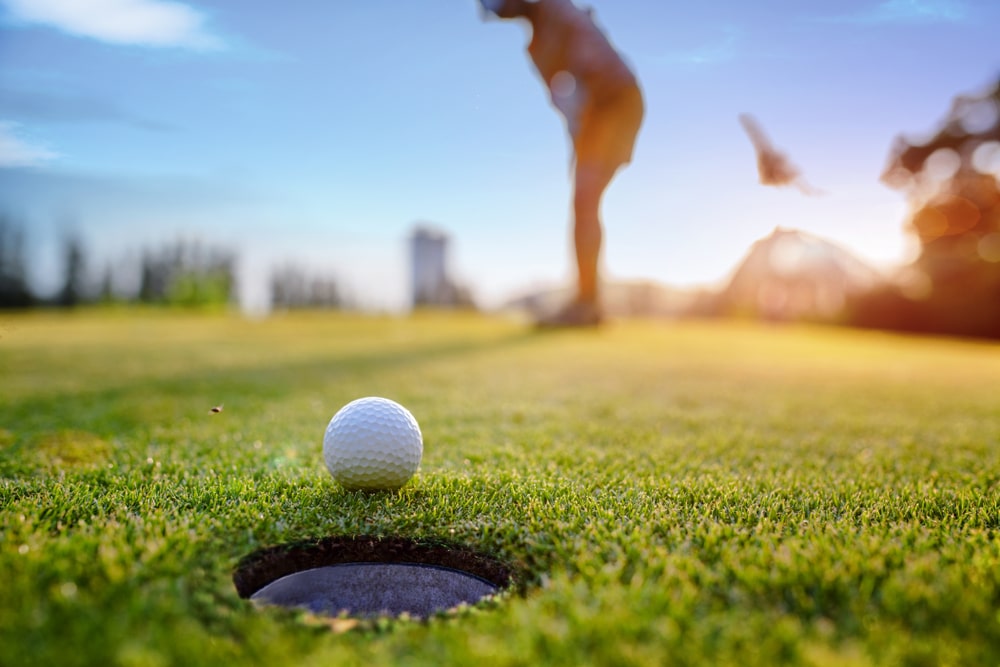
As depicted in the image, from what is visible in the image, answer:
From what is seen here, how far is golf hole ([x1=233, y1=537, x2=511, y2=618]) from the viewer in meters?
1.77

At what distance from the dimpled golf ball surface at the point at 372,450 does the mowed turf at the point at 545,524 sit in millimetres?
83

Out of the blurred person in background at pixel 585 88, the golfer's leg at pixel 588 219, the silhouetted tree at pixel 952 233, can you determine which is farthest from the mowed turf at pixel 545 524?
the silhouetted tree at pixel 952 233

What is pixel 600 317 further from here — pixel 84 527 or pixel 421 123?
pixel 84 527

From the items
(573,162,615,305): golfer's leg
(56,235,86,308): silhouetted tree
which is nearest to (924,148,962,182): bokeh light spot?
(573,162,615,305): golfer's leg

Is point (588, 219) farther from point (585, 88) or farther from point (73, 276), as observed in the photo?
point (73, 276)

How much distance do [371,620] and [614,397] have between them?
3.71 m


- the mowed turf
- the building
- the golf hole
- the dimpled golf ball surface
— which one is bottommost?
the golf hole

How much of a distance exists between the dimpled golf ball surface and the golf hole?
1.14ft

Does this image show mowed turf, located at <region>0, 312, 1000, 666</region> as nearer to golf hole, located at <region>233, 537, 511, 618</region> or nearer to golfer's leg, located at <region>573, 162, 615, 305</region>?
golf hole, located at <region>233, 537, 511, 618</region>

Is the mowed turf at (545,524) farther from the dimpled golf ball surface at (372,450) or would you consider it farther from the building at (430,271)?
the building at (430,271)

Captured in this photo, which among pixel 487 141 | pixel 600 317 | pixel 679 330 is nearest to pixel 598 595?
pixel 487 141

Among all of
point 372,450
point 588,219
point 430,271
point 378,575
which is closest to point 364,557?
point 378,575

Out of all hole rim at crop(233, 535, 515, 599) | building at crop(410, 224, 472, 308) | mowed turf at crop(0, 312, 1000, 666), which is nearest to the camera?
mowed turf at crop(0, 312, 1000, 666)

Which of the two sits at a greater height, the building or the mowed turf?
the building
